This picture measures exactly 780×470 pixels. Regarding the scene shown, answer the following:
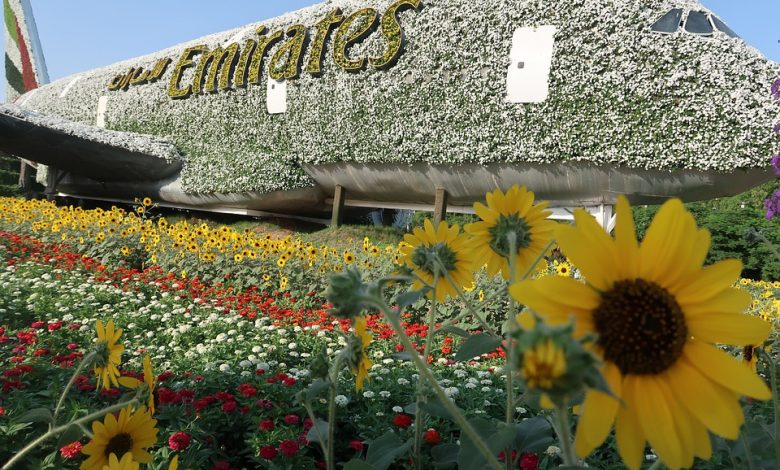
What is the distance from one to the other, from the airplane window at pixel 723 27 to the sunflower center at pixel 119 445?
7.47 metres

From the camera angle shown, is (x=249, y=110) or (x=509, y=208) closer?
(x=509, y=208)

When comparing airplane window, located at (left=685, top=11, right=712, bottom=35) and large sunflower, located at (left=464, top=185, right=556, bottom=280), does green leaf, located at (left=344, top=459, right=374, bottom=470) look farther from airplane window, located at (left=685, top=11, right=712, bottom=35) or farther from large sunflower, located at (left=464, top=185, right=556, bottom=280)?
airplane window, located at (left=685, top=11, right=712, bottom=35)

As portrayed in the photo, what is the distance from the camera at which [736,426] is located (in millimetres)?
476

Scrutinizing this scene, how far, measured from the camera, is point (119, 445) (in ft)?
3.64

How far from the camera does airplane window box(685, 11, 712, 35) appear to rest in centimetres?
605

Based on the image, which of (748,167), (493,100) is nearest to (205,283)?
(493,100)

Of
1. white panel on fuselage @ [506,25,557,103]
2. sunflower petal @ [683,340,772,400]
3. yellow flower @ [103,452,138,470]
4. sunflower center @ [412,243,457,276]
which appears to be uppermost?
white panel on fuselage @ [506,25,557,103]

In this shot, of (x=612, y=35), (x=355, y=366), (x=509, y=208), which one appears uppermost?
(x=612, y=35)

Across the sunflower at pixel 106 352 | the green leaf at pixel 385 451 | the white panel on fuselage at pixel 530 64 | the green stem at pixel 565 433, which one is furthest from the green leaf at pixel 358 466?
the white panel on fuselage at pixel 530 64

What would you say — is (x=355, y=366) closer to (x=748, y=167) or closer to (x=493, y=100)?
(x=748, y=167)

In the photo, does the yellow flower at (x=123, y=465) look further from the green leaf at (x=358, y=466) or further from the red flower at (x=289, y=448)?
the red flower at (x=289, y=448)

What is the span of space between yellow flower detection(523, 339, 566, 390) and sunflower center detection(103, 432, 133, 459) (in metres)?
1.07

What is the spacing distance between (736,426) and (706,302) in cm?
13

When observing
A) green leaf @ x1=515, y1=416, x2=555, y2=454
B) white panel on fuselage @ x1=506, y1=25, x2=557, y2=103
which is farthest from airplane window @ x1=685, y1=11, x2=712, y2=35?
green leaf @ x1=515, y1=416, x2=555, y2=454
